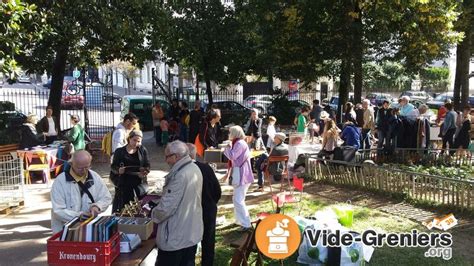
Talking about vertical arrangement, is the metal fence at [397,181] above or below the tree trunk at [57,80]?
below

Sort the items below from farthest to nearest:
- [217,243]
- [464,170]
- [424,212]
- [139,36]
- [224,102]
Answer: [224,102] < [139,36] < [464,170] < [424,212] < [217,243]

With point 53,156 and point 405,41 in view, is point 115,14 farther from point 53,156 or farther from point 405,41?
point 405,41

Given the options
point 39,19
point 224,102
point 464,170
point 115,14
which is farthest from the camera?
point 224,102

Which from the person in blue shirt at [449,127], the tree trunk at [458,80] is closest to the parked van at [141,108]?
the person in blue shirt at [449,127]

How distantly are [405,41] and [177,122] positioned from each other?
8.49 metres

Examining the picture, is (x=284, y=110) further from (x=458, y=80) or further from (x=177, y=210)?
(x=177, y=210)

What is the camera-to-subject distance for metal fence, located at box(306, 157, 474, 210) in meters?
8.32

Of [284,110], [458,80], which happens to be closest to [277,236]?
[284,110]

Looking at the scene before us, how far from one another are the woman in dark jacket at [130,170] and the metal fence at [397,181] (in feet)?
16.3

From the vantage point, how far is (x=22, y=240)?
740 cm

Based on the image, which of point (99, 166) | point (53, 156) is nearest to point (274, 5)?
point (99, 166)

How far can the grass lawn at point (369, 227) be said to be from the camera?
6.35 m

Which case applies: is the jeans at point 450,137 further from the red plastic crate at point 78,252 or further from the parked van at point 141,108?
the parked van at point 141,108

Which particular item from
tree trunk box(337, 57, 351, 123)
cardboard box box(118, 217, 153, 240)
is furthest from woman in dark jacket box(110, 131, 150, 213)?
tree trunk box(337, 57, 351, 123)
